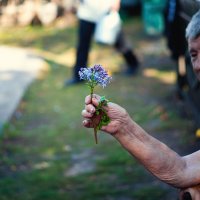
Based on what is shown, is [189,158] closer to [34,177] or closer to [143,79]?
[34,177]

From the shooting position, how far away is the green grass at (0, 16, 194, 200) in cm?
419

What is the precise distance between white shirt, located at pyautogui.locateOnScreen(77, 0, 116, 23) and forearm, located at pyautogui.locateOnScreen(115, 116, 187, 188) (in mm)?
4340

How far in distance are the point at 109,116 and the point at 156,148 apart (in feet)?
1.10

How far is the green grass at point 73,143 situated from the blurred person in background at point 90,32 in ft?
0.81

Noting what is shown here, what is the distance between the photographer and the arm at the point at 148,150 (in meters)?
2.41

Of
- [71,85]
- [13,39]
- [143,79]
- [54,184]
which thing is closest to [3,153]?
[54,184]

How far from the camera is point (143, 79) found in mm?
7777

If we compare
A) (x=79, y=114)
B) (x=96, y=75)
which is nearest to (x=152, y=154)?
(x=96, y=75)

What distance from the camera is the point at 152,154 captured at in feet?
8.36

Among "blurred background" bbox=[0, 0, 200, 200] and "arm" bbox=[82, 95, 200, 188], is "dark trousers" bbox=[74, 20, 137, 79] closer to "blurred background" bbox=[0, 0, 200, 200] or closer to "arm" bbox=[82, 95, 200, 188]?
"blurred background" bbox=[0, 0, 200, 200]

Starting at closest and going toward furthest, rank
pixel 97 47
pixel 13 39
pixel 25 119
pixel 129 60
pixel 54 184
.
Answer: pixel 54 184 < pixel 25 119 < pixel 129 60 < pixel 97 47 < pixel 13 39

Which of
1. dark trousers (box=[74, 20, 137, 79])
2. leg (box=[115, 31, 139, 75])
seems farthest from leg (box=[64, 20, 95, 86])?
leg (box=[115, 31, 139, 75])

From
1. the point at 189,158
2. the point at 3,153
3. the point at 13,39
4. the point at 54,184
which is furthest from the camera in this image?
the point at 13,39

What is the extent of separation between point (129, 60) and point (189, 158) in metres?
5.51
